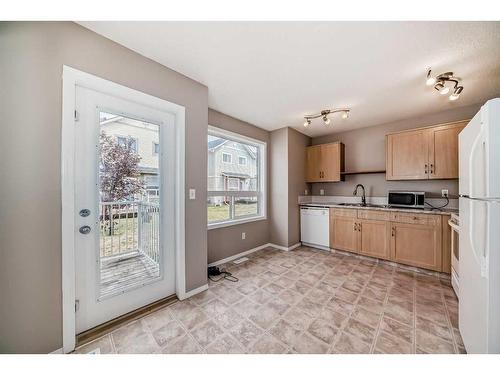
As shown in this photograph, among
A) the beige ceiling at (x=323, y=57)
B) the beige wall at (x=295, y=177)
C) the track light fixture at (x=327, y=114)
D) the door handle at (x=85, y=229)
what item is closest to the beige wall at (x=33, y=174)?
the door handle at (x=85, y=229)

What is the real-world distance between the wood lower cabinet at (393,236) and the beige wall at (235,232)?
54.4 inches

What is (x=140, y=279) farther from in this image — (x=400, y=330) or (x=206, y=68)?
(x=400, y=330)

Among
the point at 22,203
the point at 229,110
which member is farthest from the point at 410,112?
the point at 22,203

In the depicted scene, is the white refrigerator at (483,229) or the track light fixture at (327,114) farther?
the track light fixture at (327,114)

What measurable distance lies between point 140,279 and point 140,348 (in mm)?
586

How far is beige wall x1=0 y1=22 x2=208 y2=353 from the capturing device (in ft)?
3.75

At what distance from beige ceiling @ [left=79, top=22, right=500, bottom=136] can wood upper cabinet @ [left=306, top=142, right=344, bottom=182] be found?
3.85ft

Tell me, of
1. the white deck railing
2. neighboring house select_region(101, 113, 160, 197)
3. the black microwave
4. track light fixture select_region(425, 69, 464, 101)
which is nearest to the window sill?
the white deck railing

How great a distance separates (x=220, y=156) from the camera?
10.3ft

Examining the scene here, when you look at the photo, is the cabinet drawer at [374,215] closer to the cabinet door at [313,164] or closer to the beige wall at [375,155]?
the beige wall at [375,155]

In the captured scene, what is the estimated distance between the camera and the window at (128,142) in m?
1.69

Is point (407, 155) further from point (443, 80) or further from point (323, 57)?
point (323, 57)

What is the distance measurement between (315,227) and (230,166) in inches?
81.9

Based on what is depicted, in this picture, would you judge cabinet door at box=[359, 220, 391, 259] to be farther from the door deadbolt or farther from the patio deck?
the door deadbolt
